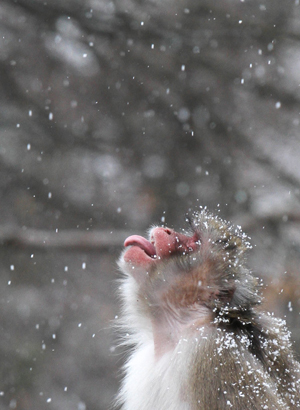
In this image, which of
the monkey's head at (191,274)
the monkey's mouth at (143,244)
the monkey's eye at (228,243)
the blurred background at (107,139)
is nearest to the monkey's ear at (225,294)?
the monkey's head at (191,274)

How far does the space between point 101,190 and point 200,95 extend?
6.09 feet

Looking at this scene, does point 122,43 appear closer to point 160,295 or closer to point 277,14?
point 277,14

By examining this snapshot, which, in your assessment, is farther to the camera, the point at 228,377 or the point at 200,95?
the point at 200,95

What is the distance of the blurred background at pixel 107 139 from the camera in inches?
282

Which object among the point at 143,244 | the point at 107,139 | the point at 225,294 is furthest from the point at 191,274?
the point at 107,139

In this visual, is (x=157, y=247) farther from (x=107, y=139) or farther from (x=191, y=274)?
(x=107, y=139)

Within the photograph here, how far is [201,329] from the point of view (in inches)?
90.7

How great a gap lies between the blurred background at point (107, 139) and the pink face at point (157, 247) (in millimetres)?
4325

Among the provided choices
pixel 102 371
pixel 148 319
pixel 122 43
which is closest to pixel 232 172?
pixel 122 43

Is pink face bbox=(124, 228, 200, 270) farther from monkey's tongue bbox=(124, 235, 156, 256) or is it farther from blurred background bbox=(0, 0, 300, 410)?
blurred background bbox=(0, 0, 300, 410)

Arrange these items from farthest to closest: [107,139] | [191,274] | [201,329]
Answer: [107,139]
[191,274]
[201,329]

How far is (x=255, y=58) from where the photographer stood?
25.2ft

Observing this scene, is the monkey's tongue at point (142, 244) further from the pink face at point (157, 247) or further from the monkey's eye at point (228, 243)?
the monkey's eye at point (228, 243)

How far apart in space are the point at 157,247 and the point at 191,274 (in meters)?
0.20
